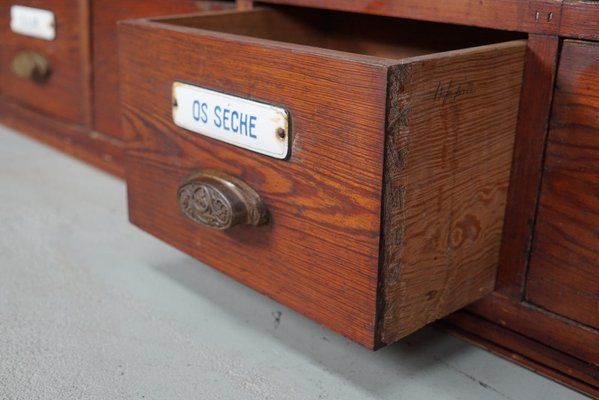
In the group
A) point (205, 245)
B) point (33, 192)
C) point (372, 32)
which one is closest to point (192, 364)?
point (205, 245)

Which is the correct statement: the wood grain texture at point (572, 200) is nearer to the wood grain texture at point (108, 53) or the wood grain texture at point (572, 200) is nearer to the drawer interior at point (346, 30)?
the drawer interior at point (346, 30)

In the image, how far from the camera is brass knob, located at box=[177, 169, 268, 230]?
0.87 meters

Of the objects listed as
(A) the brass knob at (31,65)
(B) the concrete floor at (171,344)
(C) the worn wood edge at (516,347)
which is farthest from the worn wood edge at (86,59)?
(C) the worn wood edge at (516,347)

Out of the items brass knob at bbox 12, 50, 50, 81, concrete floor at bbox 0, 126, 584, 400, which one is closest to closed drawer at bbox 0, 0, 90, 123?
brass knob at bbox 12, 50, 50, 81

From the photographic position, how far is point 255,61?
820 mm

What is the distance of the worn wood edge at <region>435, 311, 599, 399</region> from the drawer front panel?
23 cm

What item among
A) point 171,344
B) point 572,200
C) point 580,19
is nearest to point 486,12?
point 580,19

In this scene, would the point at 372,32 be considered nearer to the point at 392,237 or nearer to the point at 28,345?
the point at 392,237

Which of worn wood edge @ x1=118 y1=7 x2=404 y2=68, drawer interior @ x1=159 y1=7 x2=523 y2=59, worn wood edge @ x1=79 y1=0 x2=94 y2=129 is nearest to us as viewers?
worn wood edge @ x1=118 y1=7 x2=404 y2=68

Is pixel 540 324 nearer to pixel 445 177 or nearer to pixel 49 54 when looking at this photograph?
pixel 445 177

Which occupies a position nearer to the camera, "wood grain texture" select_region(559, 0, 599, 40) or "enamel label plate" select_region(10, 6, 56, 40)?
"wood grain texture" select_region(559, 0, 599, 40)

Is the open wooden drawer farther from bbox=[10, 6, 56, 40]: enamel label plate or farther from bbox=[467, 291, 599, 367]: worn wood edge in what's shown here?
bbox=[10, 6, 56, 40]: enamel label plate

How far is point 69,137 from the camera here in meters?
1.58

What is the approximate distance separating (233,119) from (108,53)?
646 millimetres
